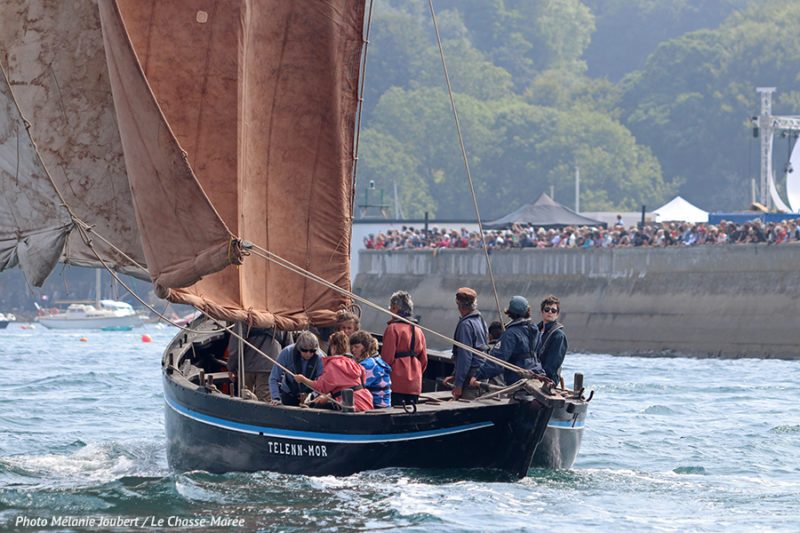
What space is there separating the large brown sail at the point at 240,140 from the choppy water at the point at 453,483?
2.79 metres

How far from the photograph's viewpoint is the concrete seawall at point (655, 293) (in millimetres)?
42406

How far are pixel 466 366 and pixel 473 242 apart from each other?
42.6m

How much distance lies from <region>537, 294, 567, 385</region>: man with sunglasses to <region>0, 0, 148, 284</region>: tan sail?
5147 millimetres

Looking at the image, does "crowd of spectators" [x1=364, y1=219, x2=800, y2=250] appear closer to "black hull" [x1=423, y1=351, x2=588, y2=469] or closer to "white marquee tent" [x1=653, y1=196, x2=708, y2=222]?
"white marquee tent" [x1=653, y1=196, x2=708, y2=222]

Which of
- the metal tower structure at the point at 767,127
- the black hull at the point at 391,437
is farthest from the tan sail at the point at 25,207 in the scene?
the metal tower structure at the point at 767,127

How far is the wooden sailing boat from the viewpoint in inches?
586

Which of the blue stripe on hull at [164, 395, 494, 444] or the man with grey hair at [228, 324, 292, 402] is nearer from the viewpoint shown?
the blue stripe on hull at [164, 395, 494, 444]

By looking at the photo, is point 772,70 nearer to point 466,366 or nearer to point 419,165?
point 419,165

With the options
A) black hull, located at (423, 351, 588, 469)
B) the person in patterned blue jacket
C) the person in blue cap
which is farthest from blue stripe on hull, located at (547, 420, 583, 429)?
the person in patterned blue jacket

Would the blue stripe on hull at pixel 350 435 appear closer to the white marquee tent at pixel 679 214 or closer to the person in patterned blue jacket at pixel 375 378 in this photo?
the person in patterned blue jacket at pixel 375 378

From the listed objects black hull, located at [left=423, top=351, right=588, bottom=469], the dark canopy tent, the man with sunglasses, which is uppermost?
the dark canopy tent

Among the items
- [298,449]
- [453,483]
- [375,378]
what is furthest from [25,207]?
[453,483]

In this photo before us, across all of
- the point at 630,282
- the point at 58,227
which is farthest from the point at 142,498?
the point at 630,282

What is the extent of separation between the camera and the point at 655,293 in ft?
153
